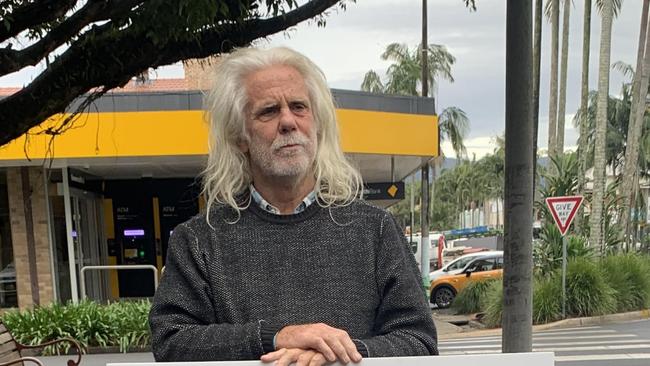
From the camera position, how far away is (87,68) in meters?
3.58

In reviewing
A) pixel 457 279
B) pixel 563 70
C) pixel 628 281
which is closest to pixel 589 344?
pixel 628 281

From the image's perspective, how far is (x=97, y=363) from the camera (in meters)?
6.35

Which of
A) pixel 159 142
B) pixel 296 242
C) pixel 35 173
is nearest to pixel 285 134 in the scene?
pixel 296 242

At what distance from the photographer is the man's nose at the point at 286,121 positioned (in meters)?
1.54

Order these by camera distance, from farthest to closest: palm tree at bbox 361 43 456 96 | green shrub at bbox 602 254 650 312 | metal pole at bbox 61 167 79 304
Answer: palm tree at bbox 361 43 456 96 → green shrub at bbox 602 254 650 312 → metal pole at bbox 61 167 79 304

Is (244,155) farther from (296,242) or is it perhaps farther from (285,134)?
(296,242)

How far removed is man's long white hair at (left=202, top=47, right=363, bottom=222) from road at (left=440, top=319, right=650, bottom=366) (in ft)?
22.2

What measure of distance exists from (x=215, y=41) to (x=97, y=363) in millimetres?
4295

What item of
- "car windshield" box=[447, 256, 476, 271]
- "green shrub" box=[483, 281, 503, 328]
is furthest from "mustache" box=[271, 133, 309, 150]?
"car windshield" box=[447, 256, 476, 271]

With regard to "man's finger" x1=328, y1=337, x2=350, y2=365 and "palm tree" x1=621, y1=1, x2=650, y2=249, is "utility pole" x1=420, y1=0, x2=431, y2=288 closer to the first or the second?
"palm tree" x1=621, y1=1, x2=650, y2=249

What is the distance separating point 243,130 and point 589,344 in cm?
966

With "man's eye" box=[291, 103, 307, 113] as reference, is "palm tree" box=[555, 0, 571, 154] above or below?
above

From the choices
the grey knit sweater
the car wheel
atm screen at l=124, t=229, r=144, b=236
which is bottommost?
the car wheel

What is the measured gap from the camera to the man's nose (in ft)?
5.06
